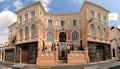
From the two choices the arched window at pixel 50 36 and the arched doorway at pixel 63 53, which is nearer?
the arched doorway at pixel 63 53

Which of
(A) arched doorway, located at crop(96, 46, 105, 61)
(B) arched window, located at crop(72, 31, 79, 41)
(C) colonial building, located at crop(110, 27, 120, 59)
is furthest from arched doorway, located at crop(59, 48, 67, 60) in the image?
(C) colonial building, located at crop(110, 27, 120, 59)

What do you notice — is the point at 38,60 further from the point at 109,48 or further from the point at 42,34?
the point at 109,48

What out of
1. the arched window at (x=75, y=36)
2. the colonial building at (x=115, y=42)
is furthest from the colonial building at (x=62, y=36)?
the colonial building at (x=115, y=42)

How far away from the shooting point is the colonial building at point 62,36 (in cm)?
3778

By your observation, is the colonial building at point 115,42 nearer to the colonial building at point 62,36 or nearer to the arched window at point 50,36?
the colonial building at point 62,36

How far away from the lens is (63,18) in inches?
1898

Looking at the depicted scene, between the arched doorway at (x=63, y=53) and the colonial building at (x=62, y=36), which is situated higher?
the colonial building at (x=62, y=36)

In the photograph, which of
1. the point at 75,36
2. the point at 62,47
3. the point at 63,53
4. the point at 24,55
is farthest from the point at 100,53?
the point at 24,55

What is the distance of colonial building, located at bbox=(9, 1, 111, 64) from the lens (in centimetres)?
3778

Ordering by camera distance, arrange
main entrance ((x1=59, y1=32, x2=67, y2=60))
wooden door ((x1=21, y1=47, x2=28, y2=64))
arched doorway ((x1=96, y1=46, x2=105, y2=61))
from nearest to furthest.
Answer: wooden door ((x1=21, y1=47, x2=28, y2=64)) → main entrance ((x1=59, y1=32, x2=67, y2=60)) → arched doorway ((x1=96, y1=46, x2=105, y2=61))

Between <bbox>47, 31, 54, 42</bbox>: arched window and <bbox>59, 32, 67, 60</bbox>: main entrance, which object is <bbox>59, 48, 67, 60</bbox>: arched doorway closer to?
<bbox>59, 32, 67, 60</bbox>: main entrance

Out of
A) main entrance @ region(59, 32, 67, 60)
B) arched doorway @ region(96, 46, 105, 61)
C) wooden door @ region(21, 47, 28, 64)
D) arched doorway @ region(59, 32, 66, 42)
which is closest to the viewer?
wooden door @ region(21, 47, 28, 64)

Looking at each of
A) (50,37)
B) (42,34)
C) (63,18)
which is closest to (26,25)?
(42,34)

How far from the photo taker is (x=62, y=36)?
4797cm
